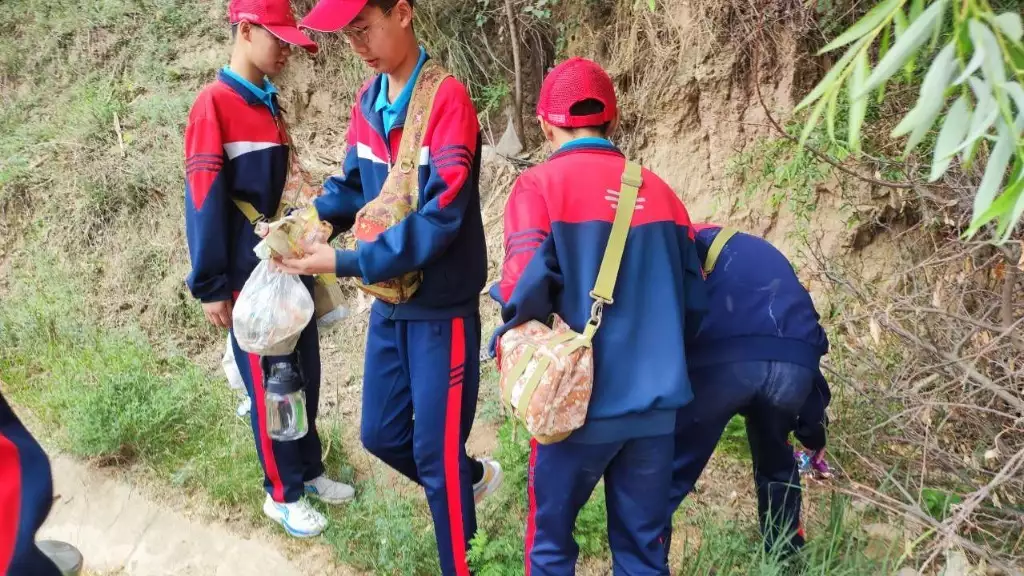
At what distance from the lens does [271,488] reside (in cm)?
325

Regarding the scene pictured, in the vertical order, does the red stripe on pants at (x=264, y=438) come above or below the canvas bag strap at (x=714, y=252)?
below

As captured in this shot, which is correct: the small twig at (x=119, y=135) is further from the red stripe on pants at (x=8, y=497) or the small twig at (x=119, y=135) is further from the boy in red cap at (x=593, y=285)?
the red stripe on pants at (x=8, y=497)

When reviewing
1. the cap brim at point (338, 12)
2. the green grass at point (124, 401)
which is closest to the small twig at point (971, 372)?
the cap brim at point (338, 12)

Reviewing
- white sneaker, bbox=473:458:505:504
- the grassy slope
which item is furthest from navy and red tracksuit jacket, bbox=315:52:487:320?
the grassy slope

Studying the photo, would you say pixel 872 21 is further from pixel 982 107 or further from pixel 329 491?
pixel 329 491

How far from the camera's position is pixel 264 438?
3.12 meters

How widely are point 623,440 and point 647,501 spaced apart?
24 centimetres

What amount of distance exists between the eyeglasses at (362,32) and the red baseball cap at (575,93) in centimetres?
55

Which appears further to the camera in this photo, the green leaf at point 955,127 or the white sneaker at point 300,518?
the white sneaker at point 300,518

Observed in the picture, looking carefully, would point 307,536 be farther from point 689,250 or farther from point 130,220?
point 130,220

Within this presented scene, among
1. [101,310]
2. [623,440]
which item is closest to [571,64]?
[623,440]

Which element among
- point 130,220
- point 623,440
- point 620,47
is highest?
point 620,47

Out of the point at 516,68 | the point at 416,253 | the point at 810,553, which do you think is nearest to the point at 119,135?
the point at 516,68

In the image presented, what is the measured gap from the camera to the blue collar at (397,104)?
7.64 ft
